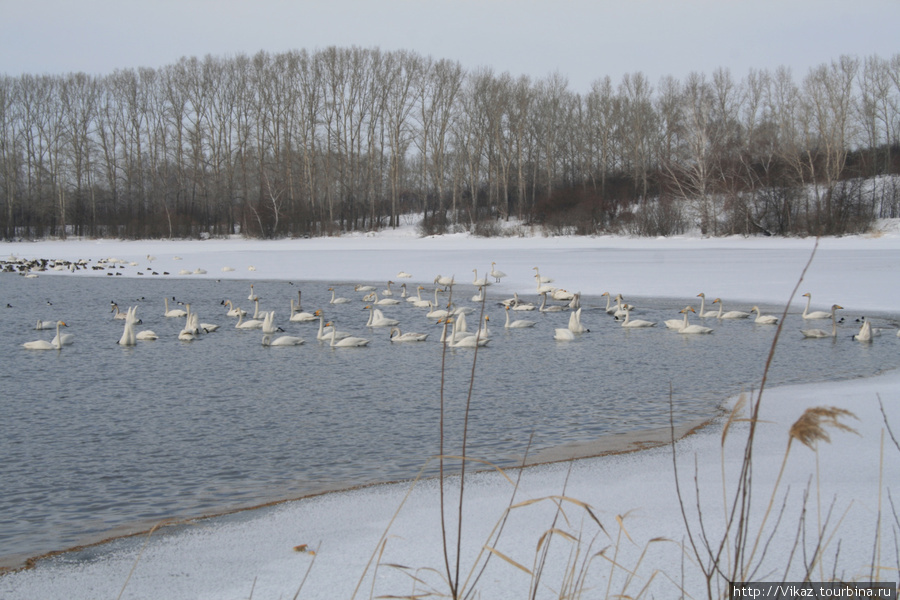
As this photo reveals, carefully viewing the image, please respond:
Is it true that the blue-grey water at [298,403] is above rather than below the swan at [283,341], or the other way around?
below

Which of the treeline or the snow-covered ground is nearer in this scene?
the snow-covered ground

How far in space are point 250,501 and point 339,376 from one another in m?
4.00

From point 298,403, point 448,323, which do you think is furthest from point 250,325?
point 298,403

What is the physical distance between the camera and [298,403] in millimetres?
7117

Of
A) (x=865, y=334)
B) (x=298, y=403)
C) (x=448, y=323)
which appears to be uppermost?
(x=448, y=323)

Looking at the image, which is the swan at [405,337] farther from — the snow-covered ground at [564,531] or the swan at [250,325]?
the snow-covered ground at [564,531]

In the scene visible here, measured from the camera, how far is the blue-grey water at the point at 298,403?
4.74 metres

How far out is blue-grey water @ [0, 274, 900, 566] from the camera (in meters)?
4.74

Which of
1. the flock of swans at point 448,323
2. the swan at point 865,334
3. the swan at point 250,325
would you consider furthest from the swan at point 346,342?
the swan at point 865,334

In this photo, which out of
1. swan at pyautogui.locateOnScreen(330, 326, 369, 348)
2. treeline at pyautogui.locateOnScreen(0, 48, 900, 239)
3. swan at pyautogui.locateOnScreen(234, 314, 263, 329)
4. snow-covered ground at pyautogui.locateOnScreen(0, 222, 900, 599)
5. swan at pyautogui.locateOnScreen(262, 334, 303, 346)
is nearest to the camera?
snow-covered ground at pyautogui.locateOnScreen(0, 222, 900, 599)

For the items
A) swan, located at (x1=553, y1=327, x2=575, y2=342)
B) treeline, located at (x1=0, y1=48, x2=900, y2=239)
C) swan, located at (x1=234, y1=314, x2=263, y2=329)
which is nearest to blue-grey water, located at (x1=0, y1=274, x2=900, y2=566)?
swan, located at (x1=553, y1=327, x2=575, y2=342)

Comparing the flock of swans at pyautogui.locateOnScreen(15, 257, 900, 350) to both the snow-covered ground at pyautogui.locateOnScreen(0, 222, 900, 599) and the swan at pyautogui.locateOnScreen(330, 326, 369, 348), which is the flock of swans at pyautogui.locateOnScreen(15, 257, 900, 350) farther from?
the snow-covered ground at pyautogui.locateOnScreen(0, 222, 900, 599)

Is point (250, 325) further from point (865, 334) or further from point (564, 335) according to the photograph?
point (865, 334)

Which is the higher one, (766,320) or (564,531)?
(564,531)
